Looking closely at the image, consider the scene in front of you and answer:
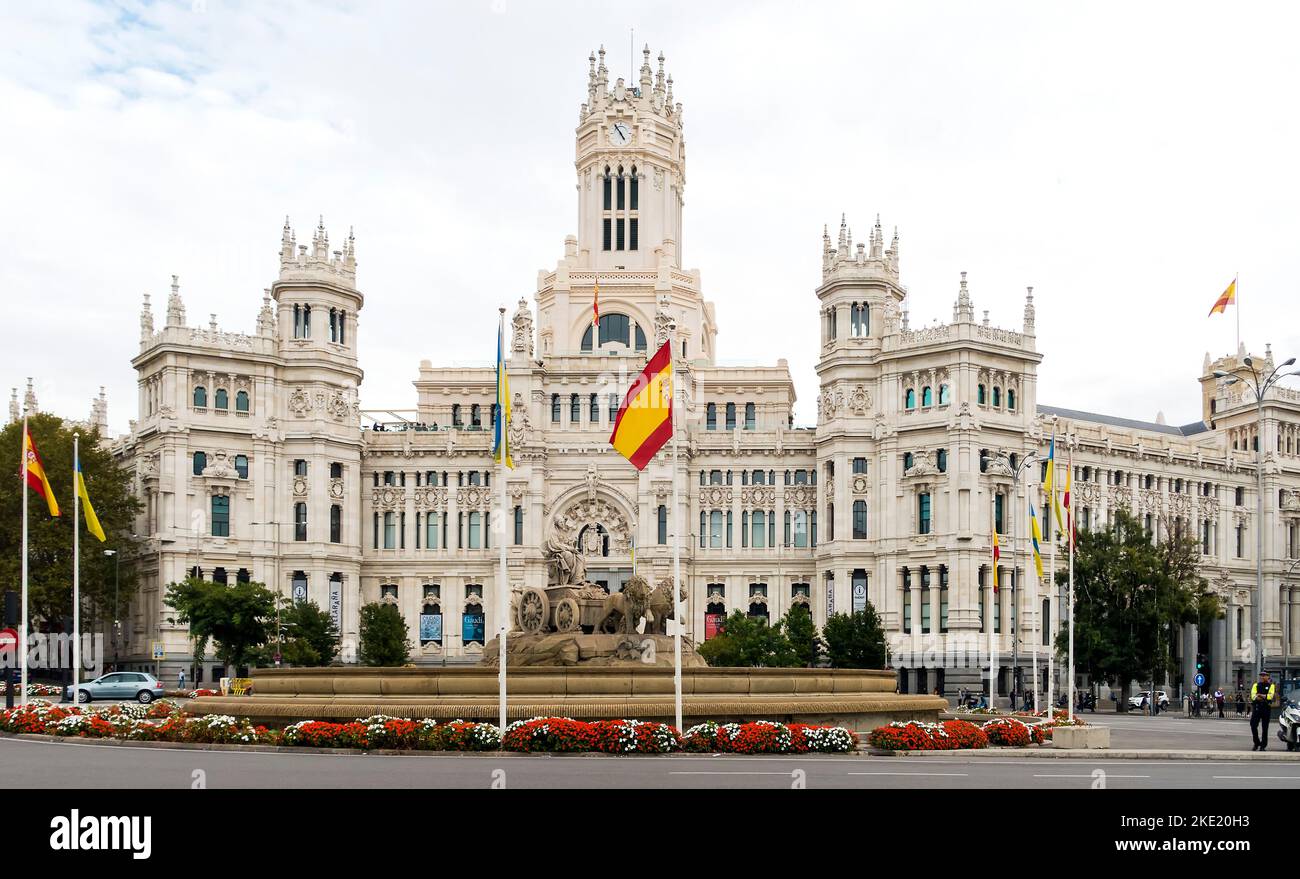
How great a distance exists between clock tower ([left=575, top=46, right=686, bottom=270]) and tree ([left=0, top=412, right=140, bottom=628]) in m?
47.3

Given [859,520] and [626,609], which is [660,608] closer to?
[626,609]

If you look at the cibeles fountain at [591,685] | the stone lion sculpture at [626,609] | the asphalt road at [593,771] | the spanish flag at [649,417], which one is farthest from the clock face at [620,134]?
the asphalt road at [593,771]

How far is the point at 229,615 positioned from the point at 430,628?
2821 cm

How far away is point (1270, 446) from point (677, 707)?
105m

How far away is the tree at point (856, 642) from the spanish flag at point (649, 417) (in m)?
62.1

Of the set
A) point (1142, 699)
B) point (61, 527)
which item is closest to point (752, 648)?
point (1142, 699)

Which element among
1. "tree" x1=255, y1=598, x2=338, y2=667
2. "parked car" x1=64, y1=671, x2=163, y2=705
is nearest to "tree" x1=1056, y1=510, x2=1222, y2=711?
"tree" x1=255, y1=598, x2=338, y2=667

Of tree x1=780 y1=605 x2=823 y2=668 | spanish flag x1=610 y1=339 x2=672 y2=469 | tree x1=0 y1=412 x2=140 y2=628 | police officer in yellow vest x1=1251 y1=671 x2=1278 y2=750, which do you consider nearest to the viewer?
spanish flag x1=610 y1=339 x2=672 y2=469

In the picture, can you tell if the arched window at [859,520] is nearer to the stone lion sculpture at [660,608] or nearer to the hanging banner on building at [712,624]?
the hanging banner on building at [712,624]

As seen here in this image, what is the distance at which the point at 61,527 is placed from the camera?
10506 centimetres

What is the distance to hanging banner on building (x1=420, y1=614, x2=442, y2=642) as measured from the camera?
391ft

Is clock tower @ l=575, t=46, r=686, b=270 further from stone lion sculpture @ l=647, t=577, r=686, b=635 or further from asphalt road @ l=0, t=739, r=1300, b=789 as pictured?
asphalt road @ l=0, t=739, r=1300, b=789

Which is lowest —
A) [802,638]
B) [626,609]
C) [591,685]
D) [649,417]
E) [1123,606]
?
[802,638]
